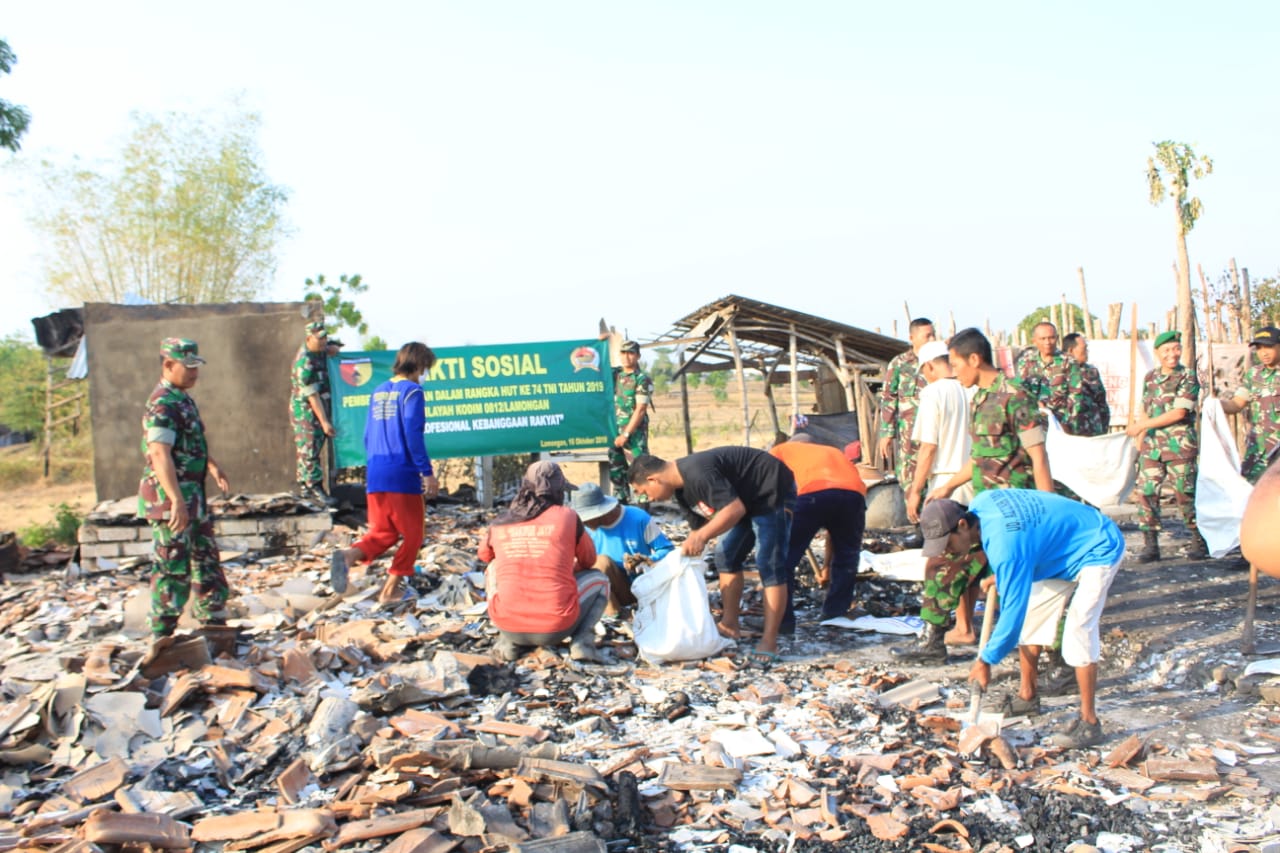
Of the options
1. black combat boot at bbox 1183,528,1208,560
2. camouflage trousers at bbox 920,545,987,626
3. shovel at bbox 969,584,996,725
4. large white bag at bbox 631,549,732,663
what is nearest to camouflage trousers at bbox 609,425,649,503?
large white bag at bbox 631,549,732,663

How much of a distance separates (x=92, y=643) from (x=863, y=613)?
5183 millimetres

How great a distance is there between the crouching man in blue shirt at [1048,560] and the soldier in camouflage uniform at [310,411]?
7243mm

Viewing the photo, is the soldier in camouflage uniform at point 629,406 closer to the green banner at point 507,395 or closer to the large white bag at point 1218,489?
the green banner at point 507,395

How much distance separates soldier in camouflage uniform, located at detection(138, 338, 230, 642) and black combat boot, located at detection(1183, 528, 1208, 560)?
7.55m

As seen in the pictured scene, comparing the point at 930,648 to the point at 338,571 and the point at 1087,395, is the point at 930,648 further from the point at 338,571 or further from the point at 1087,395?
the point at 1087,395

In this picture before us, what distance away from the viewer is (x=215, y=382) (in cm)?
1019

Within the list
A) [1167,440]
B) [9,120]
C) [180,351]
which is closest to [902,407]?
[1167,440]

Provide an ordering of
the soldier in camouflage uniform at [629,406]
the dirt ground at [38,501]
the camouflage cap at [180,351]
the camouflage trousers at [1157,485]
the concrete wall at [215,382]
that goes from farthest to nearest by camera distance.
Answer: the dirt ground at [38,501] < the soldier in camouflage uniform at [629,406] < the concrete wall at [215,382] < the camouflage trousers at [1157,485] < the camouflage cap at [180,351]

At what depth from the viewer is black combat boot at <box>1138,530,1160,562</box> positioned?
25.8 ft

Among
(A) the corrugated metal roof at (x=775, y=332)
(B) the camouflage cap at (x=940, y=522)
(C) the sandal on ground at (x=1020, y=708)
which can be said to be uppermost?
(A) the corrugated metal roof at (x=775, y=332)

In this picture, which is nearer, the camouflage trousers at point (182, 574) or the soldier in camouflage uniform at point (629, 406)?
the camouflage trousers at point (182, 574)

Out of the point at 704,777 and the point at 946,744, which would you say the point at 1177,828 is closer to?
the point at 946,744

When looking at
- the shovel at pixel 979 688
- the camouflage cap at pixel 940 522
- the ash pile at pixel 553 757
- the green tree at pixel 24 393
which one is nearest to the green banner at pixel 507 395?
the ash pile at pixel 553 757

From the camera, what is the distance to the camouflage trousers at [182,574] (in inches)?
229
